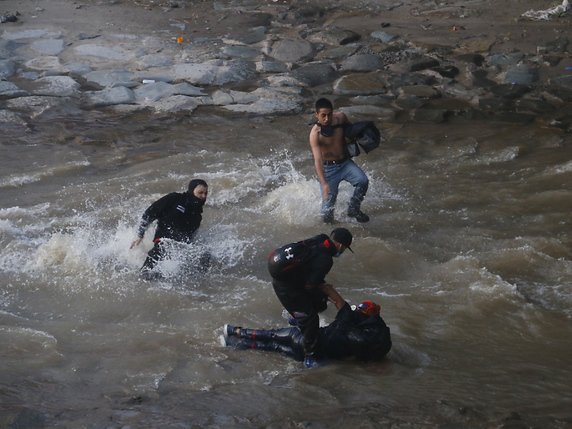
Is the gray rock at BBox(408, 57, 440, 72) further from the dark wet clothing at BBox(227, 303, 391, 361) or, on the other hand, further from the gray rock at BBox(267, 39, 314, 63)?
the dark wet clothing at BBox(227, 303, 391, 361)

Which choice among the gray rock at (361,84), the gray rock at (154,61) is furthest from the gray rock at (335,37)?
the gray rock at (154,61)

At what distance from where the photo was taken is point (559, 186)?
32.9 ft

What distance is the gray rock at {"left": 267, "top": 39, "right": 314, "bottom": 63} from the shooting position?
15.3 m

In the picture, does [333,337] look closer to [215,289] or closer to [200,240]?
[215,289]

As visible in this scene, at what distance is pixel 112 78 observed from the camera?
1430 cm

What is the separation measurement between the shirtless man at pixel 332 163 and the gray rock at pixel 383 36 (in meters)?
7.44

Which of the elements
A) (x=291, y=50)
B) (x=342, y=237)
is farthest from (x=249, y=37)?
(x=342, y=237)

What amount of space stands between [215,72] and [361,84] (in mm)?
2700

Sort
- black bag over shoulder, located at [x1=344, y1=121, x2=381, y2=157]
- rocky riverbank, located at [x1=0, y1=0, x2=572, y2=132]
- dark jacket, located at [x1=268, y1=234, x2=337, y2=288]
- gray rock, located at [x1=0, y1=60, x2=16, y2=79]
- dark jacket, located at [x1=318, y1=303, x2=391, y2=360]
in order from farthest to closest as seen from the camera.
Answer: gray rock, located at [x1=0, y1=60, x2=16, y2=79] < rocky riverbank, located at [x1=0, y1=0, x2=572, y2=132] < black bag over shoulder, located at [x1=344, y1=121, x2=381, y2=157] < dark jacket, located at [x1=318, y1=303, x2=391, y2=360] < dark jacket, located at [x1=268, y1=234, x2=337, y2=288]

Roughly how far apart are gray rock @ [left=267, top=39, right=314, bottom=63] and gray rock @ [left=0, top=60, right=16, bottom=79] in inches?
189

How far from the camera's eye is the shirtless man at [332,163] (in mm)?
8641

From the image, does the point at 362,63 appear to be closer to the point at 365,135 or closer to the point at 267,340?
the point at 365,135

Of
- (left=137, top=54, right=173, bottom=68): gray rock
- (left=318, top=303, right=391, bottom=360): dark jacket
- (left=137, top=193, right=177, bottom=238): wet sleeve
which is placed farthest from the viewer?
(left=137, top=54, right=173, bottom=68): gray rock

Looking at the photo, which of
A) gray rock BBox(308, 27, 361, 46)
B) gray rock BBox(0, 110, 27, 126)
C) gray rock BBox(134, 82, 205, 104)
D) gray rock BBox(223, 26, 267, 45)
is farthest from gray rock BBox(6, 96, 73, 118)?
gray rock BBox(308, 27, 361, 46)
